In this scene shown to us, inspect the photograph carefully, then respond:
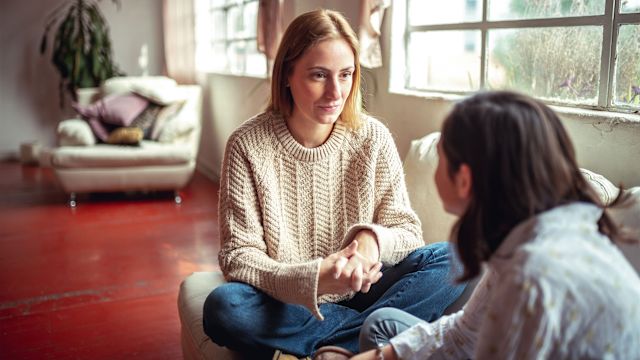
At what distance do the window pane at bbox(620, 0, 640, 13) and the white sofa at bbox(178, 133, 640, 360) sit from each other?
1.74 feet

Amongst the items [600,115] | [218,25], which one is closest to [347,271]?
[600,115]

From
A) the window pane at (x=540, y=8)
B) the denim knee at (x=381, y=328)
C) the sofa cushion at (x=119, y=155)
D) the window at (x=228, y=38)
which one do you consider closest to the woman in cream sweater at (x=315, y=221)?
the denim knee at (x=381, y=328)

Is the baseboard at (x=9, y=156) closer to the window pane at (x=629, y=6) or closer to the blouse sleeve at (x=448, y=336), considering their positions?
the window pane at (x=629, y=6)

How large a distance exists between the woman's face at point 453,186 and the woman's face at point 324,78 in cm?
72

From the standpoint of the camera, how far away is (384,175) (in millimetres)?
1848

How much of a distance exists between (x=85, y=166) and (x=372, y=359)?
12.7 ft

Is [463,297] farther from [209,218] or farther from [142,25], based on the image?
[142,25]

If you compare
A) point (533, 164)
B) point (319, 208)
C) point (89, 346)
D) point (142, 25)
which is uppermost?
point (142, 25)

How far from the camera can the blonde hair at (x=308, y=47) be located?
1729 millimetres

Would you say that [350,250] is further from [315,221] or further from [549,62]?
[549,62]

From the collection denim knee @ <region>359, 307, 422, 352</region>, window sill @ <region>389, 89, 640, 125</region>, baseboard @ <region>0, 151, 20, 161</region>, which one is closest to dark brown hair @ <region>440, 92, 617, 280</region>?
denim knee @ <region>359, 307, 422, 352</region>

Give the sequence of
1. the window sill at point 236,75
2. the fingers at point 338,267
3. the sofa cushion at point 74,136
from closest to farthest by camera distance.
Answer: the fingers at point 338,267 → the window sill at point 236,75 → the sofa cushion at point 74,136

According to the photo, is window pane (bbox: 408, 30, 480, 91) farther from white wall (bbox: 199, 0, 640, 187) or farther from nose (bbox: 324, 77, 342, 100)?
nose (bbox: 324, 77, 342, 100)

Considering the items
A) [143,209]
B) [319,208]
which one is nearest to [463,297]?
[319,208]
